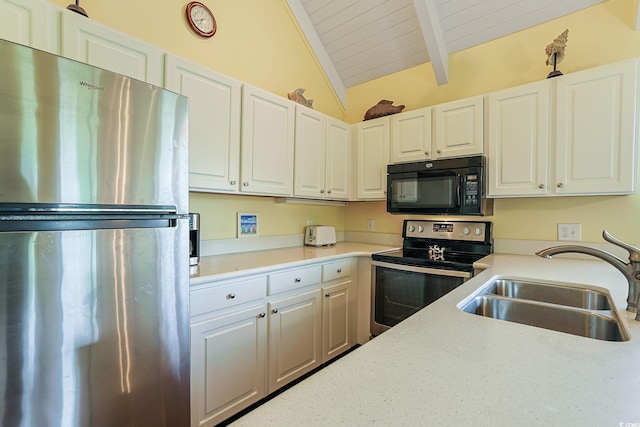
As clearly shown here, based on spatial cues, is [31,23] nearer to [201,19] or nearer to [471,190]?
[201,19]

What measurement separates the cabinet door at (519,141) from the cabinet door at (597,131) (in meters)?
0.08

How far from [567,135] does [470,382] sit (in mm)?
1986

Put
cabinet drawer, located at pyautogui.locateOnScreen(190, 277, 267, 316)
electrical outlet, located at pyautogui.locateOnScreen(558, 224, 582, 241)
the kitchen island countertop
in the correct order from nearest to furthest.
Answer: the kitchen island countertop → cabinet drawer, located at pyautogui.locateOnScreen(190, 277, 267, 316) → electrical outlet, located at pyautogui.locateOnScreen(558, 224, 582, 241)

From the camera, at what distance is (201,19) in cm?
204

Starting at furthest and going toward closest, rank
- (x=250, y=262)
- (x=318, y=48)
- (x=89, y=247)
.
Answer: (x=318, y=48) → (x=250, y=262) → (x=89, y=247)

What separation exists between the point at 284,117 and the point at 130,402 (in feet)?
6.08

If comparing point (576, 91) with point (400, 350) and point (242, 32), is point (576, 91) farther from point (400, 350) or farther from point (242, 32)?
point (242, 32)

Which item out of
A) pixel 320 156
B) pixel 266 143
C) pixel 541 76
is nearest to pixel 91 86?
pixel 266 143

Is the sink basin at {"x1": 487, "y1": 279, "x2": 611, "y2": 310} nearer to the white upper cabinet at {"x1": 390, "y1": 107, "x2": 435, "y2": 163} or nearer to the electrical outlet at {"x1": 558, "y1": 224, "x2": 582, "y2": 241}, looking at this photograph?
the electrical outlet at {"x1": 558, "y1": 224, "x2": 582, "y2": 241}

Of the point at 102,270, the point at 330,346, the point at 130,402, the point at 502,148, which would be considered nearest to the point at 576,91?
the point at 502,148

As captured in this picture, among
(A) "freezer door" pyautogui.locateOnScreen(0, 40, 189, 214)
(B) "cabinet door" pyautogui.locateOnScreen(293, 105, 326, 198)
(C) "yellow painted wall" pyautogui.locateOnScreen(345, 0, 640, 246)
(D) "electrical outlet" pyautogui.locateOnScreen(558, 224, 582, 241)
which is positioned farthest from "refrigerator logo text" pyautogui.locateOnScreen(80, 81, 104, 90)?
(D) "electrical outlet" pyautogui.locateOnScreen(558, 224, 582, 241)

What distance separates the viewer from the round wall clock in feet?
Result: 6.49

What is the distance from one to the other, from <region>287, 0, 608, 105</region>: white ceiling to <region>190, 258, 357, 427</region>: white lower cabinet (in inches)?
77.5

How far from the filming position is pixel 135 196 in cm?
109
